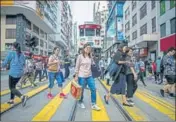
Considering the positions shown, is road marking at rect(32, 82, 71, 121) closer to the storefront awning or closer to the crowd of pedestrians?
the crowd of pedestrians

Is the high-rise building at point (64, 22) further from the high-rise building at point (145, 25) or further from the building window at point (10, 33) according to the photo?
the high-rise building at point (145, 25)

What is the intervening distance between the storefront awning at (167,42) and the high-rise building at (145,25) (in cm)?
216

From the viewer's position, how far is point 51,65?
10039 millimetres

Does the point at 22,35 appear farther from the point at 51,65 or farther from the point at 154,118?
the point at 154,118

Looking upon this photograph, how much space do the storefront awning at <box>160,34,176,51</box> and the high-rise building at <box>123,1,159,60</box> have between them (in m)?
2.16

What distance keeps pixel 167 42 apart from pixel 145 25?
987cm

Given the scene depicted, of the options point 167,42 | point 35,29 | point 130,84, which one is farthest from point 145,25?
point 130,84

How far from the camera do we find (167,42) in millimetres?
28516

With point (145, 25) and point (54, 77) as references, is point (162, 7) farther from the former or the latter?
point (54, 77)

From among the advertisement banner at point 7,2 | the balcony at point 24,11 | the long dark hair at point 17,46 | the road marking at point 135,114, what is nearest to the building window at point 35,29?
the balcony at point 24,11

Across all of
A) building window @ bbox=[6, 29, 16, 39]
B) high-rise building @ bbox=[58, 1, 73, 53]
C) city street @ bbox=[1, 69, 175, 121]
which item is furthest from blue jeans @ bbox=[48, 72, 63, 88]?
high-rise building @ bbox=[58, 1, 73, 53]

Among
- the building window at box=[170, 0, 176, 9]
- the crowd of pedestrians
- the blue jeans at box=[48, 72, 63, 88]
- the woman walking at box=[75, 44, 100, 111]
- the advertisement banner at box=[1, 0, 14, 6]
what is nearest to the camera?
the crowd of pedestrians

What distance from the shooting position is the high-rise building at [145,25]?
3297 cm

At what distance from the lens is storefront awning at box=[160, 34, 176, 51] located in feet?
87.3
